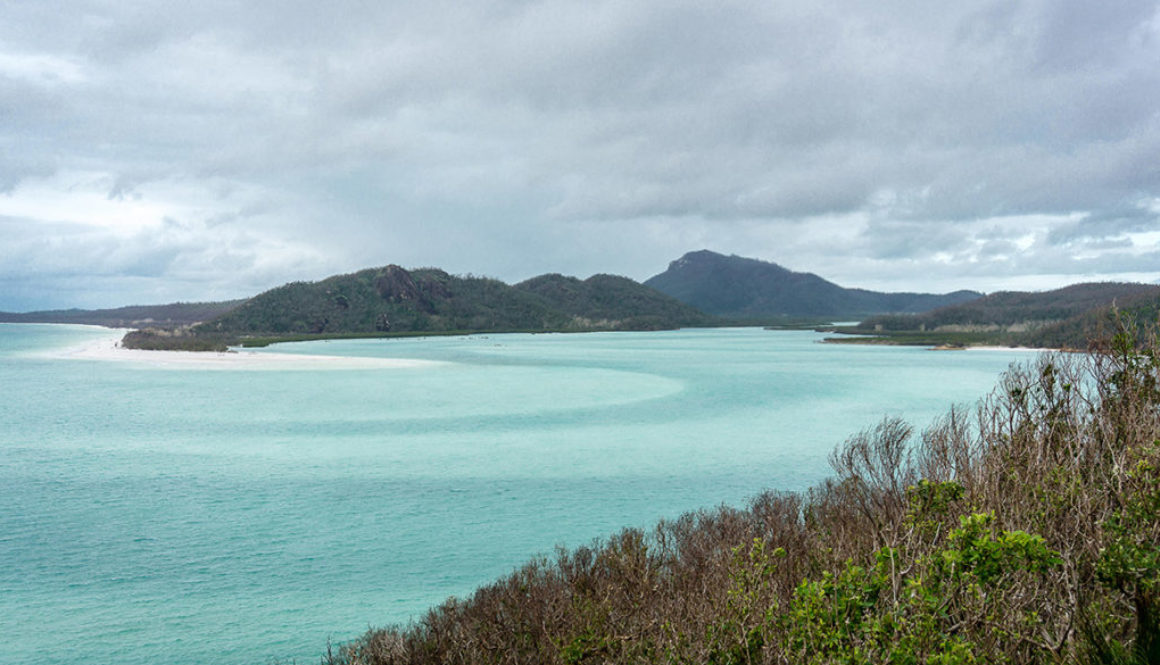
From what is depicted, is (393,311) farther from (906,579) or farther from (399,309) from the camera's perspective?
(906,579)

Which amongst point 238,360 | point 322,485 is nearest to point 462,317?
point 238,360

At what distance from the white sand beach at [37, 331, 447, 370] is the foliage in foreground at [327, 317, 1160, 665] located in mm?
50900

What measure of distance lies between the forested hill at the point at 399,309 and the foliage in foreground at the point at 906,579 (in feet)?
386

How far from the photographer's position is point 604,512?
61.2 feet

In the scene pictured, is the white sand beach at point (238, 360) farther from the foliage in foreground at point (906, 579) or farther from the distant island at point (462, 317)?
the foliage in foreground at point (906, 579)

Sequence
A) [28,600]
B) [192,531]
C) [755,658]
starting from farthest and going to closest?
1. [192,531]
2. [28,600]
3. [755,658]

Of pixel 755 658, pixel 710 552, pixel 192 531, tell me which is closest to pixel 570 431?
pixel 192 531

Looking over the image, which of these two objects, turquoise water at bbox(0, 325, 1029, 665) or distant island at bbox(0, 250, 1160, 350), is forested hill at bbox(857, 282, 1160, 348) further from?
turquoise water at bbox(0, 325, 1029, 665)

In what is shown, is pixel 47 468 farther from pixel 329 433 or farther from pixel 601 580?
pixel 601 580

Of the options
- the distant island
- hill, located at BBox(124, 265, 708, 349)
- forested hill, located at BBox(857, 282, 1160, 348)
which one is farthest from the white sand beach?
forested hill, located at BBox(857, 282, 1160, 348)

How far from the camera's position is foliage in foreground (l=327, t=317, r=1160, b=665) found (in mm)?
5516

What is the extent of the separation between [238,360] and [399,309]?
88.7 meters

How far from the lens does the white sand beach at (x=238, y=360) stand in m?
60.1

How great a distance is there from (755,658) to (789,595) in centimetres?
232
